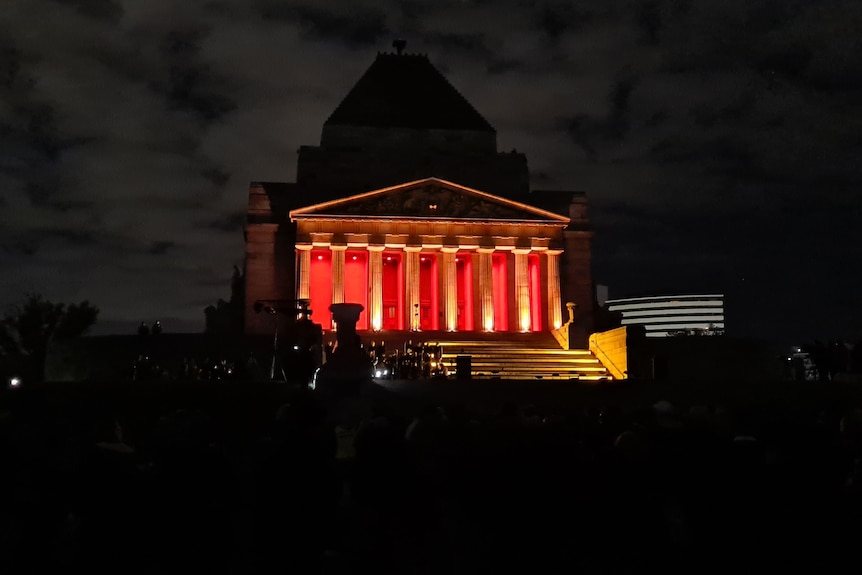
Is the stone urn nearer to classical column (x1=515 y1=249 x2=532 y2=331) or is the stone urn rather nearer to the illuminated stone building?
the illuminated stone building

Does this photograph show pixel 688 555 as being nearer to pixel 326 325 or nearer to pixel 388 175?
pixel 326 325

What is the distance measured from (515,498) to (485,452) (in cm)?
37

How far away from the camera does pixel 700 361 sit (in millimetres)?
32875

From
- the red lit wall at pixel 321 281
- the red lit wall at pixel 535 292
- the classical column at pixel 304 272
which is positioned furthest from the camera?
the red lit wall at pixel 321 281

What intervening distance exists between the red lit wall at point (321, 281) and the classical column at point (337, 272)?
222 cm

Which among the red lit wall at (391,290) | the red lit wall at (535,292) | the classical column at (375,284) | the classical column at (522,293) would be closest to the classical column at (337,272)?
the classical column at (375,284)

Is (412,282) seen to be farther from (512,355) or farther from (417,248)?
(512,355)

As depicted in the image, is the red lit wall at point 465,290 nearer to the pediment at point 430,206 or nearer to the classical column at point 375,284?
the pediment at point 430,206

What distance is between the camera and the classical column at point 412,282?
41.0 meters

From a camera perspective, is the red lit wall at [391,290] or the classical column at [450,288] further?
the red lit wall at [391,290]

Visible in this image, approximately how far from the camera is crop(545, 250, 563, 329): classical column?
42.0 m

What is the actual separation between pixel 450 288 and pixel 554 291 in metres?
5.46

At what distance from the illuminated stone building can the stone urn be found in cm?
1803

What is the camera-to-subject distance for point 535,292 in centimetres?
4331
